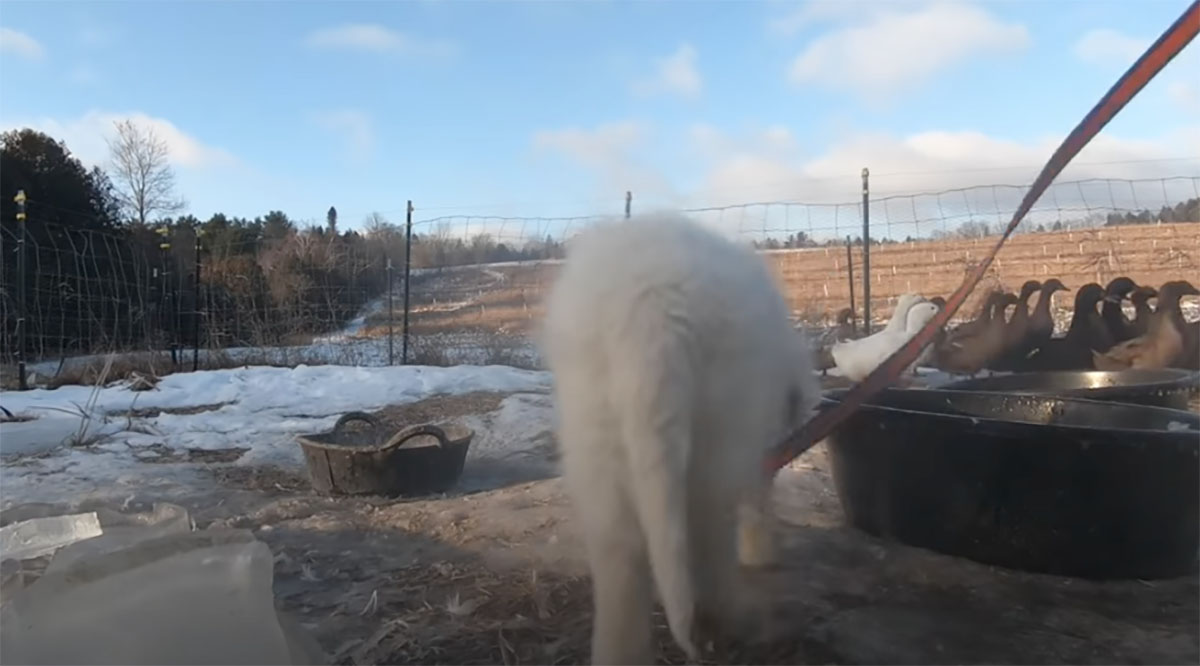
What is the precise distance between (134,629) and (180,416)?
18.2 ft

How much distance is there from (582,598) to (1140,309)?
713cm

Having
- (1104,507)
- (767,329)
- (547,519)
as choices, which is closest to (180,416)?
(547,519)

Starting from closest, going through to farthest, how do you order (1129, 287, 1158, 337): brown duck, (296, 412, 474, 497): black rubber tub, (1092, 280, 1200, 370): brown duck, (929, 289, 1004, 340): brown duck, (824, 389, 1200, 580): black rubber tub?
1. (824, 389, 1200, 580): black rubber tub
2. (296, 412, 474, 497): black rubber tub
3. (1092, 280, 1200, 370): brown duck
4. (1129, 287, 1158, 337): brown duck
5. (929, 289, 1004, 340): brown duck

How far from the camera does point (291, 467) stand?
5.38m

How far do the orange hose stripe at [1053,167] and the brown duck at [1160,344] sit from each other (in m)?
5.12

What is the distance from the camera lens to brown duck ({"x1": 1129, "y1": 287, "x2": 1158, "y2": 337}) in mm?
7679

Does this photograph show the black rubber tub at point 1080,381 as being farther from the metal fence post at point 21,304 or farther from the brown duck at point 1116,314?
the metal fence post at point 21,304

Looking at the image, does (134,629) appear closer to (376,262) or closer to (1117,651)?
(1117,651)

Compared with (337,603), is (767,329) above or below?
above

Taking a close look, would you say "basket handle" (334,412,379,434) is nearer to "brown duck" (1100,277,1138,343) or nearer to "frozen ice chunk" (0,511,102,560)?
"frozen ice chunk" (0,511,102,560)

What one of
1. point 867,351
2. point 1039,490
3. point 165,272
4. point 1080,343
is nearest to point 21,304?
point 165,272

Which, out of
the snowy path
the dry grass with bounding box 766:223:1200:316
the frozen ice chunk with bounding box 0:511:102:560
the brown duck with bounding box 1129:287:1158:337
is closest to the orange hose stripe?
the frozen ice chunk with bounding box 0:511:102:560

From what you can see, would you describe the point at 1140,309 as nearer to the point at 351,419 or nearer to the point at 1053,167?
the point at 1053,167

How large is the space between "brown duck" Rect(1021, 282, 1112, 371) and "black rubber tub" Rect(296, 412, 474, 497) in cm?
600
